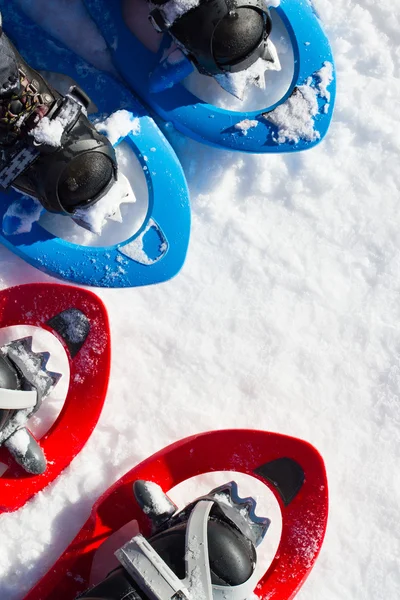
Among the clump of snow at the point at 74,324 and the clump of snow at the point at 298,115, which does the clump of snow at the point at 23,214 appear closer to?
the clump of snow at the point at 74,324

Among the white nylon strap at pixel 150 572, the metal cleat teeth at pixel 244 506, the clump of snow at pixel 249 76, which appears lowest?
the metal cleat teeth at pixel 244 506

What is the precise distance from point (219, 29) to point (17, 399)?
642 mm

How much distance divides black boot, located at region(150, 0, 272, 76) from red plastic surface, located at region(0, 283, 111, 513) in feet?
1.43

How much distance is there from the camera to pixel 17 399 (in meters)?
0.95

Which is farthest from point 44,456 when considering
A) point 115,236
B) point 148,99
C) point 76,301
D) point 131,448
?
point 148,99

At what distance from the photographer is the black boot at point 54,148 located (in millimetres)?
955

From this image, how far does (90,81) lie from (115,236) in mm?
276

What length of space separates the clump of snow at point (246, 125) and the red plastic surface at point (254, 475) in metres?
0.53

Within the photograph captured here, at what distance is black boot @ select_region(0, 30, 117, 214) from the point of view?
96 cm

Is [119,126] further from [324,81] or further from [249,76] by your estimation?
[324,81]

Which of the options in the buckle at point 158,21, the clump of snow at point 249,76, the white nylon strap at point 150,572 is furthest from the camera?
the clump of snow at point 249,76

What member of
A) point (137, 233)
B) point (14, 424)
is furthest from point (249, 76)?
point (14, 424)

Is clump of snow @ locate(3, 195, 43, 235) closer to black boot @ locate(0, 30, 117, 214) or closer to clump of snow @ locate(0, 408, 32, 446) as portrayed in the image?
black boot @ locate(0, 30, 117, 214)

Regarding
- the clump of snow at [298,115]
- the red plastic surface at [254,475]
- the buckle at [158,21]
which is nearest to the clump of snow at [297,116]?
the clump of snow at [298,115]
